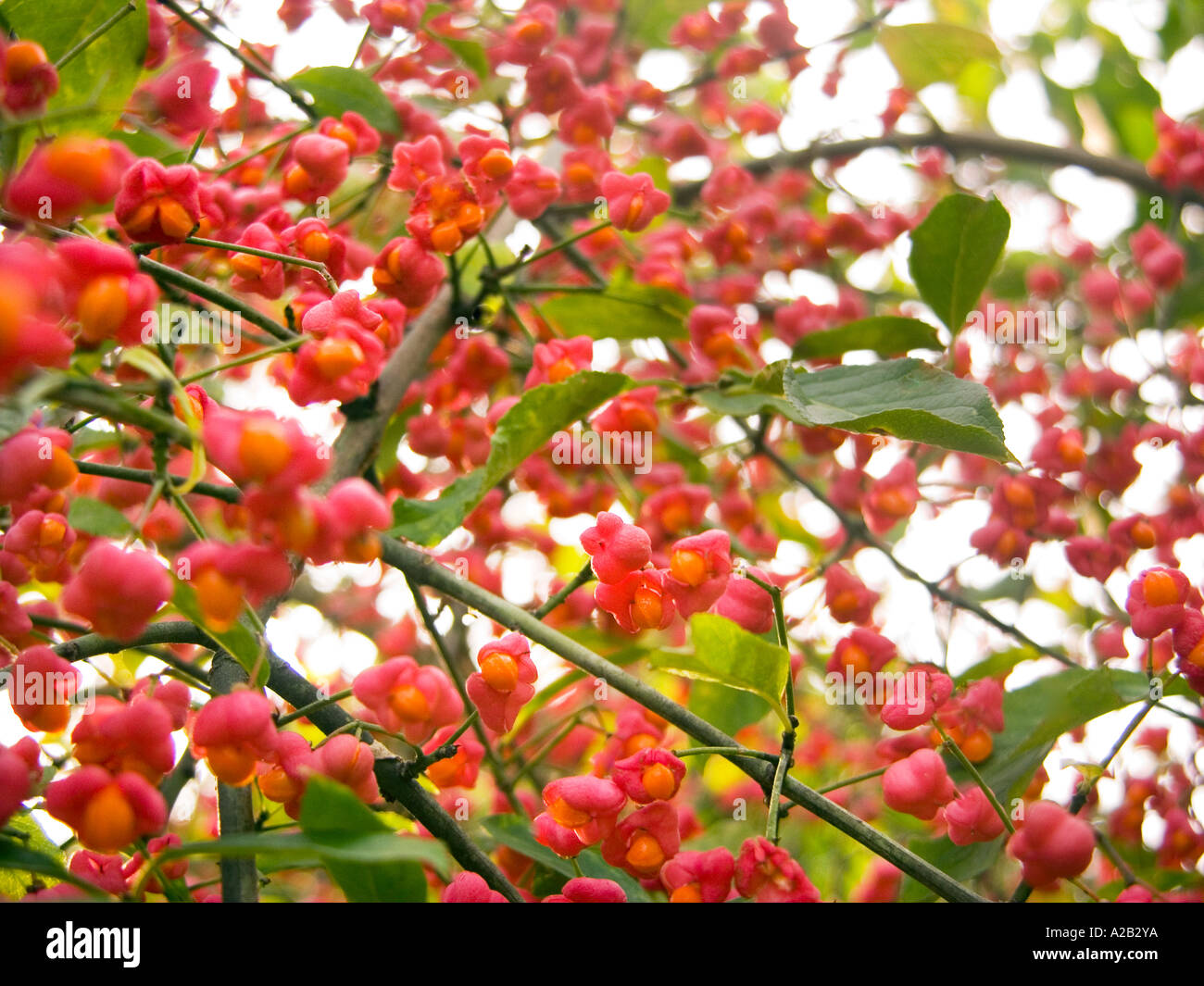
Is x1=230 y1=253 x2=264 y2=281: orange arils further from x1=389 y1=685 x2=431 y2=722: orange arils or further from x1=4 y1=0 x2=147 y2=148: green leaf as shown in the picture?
x1=389 y1=685 x2=431 y2=722: orange arils

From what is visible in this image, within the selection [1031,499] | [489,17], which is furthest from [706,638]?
[489,17]

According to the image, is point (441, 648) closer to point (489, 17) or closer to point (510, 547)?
point (510, 547)

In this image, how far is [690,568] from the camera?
2.80ft

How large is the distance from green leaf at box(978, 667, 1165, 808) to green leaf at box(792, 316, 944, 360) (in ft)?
1.45

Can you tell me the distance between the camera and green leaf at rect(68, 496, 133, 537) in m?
1.11

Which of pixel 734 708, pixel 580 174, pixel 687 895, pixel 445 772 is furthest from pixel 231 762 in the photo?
pixel 580 174

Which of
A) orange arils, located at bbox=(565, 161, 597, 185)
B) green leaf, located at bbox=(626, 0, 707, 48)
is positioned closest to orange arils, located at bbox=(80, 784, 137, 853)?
orange arils, located at bbox=(565, 161, 597, 185)

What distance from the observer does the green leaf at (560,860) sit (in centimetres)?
96

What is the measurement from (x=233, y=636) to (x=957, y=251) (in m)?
0.94

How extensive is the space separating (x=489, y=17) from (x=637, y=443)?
1.11 meters

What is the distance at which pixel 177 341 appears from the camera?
889 millimetres

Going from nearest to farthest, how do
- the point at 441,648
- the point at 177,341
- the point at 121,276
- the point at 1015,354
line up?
1. the point at 121,276
2. the point at 177,341
3. the point at 441,648
4. the point at 1015,354

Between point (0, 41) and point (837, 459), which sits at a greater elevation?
point (0, 41)

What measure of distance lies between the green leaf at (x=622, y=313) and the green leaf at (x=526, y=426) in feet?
1.09
